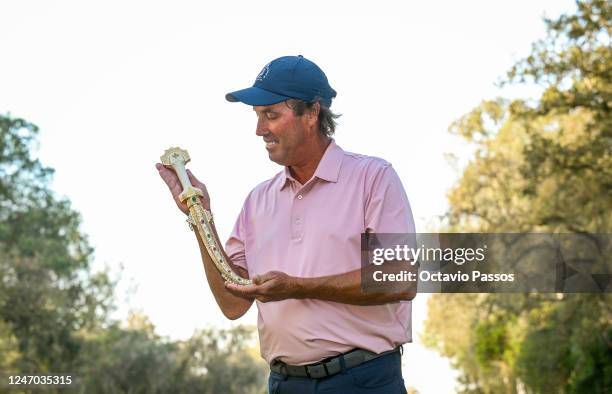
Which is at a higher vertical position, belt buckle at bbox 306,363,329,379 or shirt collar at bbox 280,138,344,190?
shirt collar at bbox 280,138,344,190

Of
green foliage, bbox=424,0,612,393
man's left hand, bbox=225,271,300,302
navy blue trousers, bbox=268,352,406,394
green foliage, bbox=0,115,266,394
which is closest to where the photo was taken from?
man's left hand, bbox=225,271,300,302

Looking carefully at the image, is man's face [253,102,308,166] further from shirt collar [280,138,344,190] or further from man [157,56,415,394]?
shirt collar [280,138,344,190]

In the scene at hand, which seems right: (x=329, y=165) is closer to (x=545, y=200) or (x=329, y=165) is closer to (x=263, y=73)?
(x=263, y=73)

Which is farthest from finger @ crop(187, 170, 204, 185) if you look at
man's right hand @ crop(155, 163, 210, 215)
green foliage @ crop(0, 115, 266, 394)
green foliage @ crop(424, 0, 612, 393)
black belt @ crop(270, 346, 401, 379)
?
green foliage @ crop(0, 115, 266, 394)

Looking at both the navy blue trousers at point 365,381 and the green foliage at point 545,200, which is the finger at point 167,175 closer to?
the navy blue trousers at point 365,381

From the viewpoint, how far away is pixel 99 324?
42781mm

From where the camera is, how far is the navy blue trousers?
407 centimetres

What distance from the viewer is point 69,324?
40.7 m

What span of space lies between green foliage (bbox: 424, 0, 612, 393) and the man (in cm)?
1854

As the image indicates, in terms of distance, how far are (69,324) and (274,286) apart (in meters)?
37.9

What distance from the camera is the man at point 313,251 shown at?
4082 millimetres

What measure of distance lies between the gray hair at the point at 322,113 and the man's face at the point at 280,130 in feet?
0.06

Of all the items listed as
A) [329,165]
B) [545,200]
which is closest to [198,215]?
[329,165]

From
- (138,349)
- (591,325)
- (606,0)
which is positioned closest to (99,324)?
(138,349)
